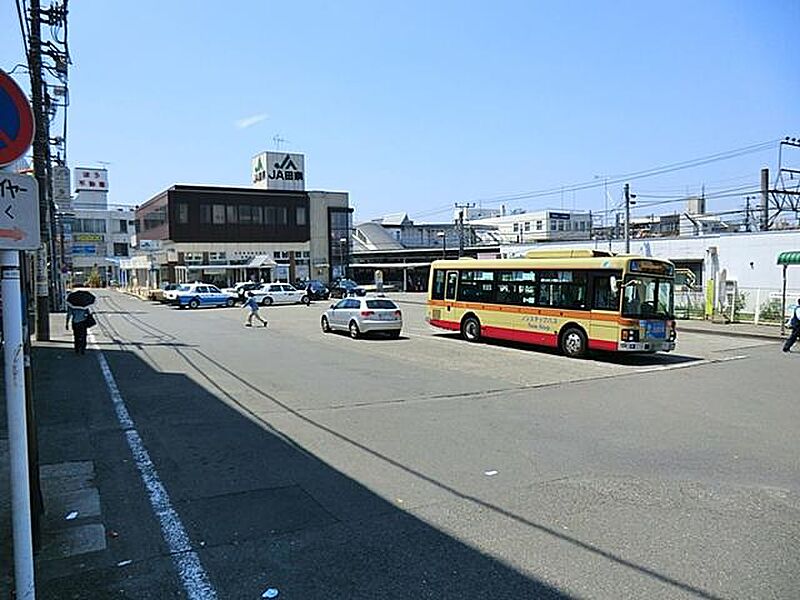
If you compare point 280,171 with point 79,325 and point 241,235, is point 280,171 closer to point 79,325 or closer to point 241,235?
point 241,235

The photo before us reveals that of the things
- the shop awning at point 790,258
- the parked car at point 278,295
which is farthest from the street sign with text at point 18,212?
the parked car at point 278,295

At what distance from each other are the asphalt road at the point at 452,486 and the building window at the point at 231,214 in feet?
158

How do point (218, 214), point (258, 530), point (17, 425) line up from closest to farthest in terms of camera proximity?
point (17, 425), point (258, 530), point (218, 214)

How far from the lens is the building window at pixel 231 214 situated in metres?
59.9

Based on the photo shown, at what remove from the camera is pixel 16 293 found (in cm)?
364

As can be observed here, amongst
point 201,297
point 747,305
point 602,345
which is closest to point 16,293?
point 602,345

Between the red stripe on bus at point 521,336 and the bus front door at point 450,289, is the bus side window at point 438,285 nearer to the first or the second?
the bus front door at point 450,289

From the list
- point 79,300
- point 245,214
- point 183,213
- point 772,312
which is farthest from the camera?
point 245,214

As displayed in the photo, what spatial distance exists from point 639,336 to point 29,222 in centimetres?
1519

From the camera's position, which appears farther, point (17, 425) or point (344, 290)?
point (344, 290)

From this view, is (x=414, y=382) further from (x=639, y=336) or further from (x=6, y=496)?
(x=6, y=496)

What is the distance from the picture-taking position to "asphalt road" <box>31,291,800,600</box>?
440 centimetres

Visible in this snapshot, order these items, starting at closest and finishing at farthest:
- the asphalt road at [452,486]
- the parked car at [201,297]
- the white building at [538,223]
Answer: the asphalt road at [452,486], the parked car at [201,297], the white building at [538,223]

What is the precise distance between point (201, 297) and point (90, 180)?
6855cm
